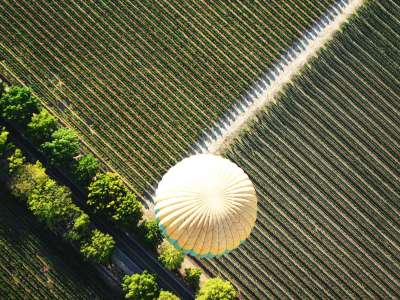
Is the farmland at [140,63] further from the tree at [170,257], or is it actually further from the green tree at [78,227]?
the tree at [170,257]

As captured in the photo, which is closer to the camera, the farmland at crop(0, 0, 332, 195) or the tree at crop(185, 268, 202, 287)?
the tree at crop(185, 268, 202, 287)

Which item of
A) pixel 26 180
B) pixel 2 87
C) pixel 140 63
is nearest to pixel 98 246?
pixel 26 180

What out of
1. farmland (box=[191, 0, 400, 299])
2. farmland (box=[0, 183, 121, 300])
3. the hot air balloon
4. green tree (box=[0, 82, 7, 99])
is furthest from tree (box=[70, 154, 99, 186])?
farmland (box=[191, 0, 400, 299])

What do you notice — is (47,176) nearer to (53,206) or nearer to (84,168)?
(53,206)

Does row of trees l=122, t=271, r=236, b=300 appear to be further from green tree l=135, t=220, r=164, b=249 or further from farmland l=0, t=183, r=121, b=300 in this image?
farmland l=0, t=183, r=121, b=300

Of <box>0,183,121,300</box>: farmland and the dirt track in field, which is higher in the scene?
the dirt track in field

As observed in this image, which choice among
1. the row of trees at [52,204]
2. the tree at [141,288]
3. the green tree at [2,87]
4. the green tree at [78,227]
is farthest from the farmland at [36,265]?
the green tree at [2,87]
